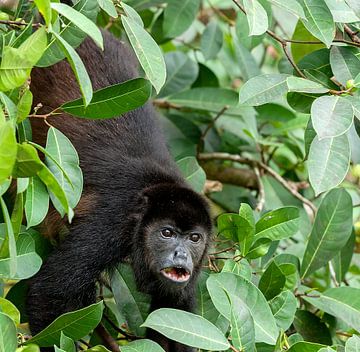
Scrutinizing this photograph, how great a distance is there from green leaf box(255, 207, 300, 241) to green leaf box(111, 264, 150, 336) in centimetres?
66

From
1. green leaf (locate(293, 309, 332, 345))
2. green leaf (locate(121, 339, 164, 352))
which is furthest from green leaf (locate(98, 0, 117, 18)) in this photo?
green leaf (locate(293, 309, 332, 345))

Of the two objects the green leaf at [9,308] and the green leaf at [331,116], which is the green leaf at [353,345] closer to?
the green leaf at [331,116]

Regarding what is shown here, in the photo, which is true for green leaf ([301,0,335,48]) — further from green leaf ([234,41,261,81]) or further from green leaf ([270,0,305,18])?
green leaf ([234,41,261,81])

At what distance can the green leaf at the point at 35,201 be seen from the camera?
2.65m

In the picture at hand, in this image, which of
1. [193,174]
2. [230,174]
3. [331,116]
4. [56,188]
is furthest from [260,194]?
[56,188]

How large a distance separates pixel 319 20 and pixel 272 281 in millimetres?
1205

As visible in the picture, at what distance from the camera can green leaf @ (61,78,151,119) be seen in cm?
296

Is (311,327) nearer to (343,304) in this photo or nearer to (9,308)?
(343,304)

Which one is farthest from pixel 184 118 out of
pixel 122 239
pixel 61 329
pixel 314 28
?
pixel 61 329

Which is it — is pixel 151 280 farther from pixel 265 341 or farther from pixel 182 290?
pixel 265 341

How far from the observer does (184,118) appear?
18.0 feet

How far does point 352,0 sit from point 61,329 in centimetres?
169

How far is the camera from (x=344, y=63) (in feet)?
11.3

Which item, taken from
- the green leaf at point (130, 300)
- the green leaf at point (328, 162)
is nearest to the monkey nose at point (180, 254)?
the green leaf at point (130, 300)
